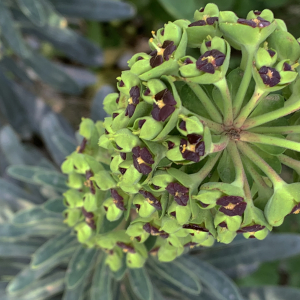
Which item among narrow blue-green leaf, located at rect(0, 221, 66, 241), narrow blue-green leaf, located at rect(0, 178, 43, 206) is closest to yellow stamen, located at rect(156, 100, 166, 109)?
narrow blue-green leaf, located at rect(0, 221, 66, 241)

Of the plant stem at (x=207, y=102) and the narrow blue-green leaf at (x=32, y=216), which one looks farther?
the narrow blue-green leaf at (x=32, y=216)

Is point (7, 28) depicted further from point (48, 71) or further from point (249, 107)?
point (249, 107)

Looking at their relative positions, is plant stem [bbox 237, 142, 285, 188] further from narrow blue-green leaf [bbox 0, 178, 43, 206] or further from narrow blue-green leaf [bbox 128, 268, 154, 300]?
narrow blue-green leaf [bbox 0, 178, 43, 206]

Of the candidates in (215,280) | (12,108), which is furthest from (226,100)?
(12,108)

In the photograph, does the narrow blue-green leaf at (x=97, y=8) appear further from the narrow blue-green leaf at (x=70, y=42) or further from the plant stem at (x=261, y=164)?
the plant stem at (x=261, y=164)

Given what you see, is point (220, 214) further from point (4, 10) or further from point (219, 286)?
point (4, 10)

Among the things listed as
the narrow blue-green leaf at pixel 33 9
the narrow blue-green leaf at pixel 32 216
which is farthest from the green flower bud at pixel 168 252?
the narrow blue-green leaf at pixel 33 9

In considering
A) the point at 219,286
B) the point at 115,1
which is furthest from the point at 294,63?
the point at 115,1
